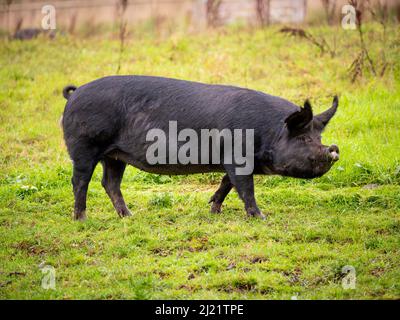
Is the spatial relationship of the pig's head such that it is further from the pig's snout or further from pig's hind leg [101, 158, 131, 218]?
pig's hind leg [101, 158, 131, 218]

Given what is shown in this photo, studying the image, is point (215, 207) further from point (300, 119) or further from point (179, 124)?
point (300, 119)

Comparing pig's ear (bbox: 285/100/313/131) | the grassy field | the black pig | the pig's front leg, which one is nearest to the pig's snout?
the black pig

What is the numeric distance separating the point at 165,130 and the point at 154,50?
7.20 metres

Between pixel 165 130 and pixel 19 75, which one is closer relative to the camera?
pixel 165 130

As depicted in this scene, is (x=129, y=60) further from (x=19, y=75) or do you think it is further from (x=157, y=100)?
(x=157, y=100)

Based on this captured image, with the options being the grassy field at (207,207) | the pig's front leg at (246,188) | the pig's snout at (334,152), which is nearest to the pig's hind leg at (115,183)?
the grassy field at (207,207)

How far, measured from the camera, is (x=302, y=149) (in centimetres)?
720

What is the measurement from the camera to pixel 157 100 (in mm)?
7559

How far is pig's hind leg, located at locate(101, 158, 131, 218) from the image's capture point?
7.84m

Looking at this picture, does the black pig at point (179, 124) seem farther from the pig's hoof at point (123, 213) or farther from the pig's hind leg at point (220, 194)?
the pig's hoof at point (123, 213)

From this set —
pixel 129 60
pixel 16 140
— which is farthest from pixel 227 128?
pixel 129 60

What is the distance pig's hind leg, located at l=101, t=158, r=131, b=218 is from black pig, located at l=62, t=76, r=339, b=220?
0.90ft
